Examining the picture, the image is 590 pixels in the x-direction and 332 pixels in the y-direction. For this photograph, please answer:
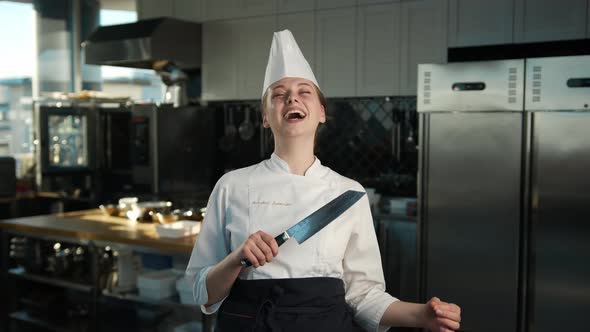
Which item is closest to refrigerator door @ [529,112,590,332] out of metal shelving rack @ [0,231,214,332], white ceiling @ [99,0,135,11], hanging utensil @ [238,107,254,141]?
metal shelving rack @ [0,231,214,332]

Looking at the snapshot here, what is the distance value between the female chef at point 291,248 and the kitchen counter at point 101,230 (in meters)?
1.41

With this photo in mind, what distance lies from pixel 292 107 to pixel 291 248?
0.95ft

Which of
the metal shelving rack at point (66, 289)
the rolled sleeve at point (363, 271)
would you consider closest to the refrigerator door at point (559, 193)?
the metal shelving rack at point (66, 289)

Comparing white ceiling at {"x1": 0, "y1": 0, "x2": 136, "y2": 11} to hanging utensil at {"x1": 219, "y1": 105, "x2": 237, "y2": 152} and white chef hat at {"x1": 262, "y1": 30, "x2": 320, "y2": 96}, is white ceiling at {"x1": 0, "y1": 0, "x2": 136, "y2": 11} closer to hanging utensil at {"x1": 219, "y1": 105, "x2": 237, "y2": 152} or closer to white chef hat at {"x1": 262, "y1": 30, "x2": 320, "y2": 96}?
hanging utensil at {"x1": 219, "y1": 105, "x2": 237, "y2": 152}

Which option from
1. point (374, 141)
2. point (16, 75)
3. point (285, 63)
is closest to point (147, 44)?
point (374, 141)

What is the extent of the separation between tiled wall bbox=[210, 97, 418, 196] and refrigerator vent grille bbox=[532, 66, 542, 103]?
1.19 meters

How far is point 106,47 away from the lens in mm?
4750

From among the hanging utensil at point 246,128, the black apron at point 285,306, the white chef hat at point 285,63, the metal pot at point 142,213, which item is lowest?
the metal pot at point 142,213

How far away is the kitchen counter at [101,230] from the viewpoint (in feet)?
9.07

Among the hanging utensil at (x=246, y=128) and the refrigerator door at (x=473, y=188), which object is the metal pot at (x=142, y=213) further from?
the hanging utensil at (x=246, y=128)

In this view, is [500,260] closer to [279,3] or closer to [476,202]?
[476,202]

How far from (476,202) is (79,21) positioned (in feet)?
14.9

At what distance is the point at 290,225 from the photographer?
125 centimetres

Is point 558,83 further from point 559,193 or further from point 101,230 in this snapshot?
point 101,230
